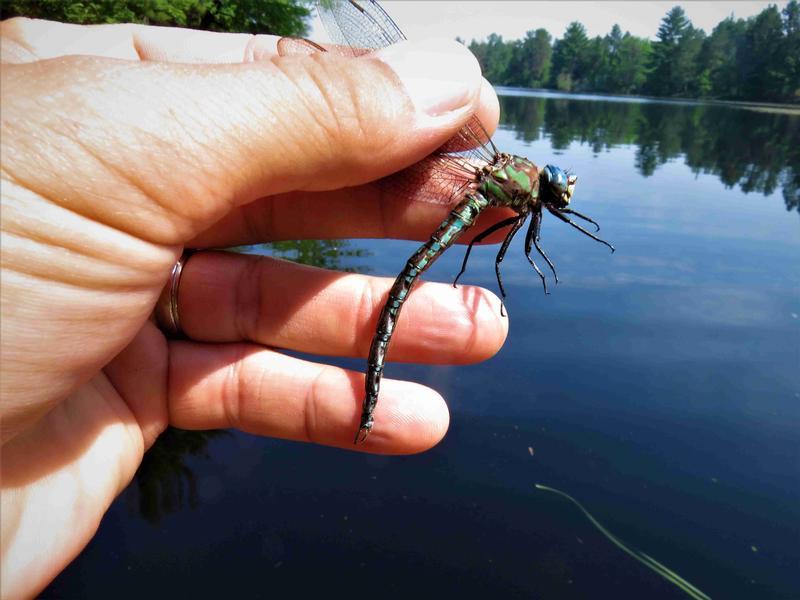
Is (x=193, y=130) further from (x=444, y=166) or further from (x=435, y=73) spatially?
(x=444, y=166)

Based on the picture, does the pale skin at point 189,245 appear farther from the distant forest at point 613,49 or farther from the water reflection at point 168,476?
the distant forest at point 613,49

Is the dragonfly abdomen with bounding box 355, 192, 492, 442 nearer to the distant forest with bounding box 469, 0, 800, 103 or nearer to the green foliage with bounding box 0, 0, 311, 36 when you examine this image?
the green foliage with bounding box 0, 0, 311, 36

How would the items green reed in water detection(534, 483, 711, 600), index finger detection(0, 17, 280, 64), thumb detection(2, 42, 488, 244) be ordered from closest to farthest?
thumb detection(2, 42, 488, 244) < index finger detection(0, 17, 280, 64) < green reed in water detection(534, 483, 711, 600)

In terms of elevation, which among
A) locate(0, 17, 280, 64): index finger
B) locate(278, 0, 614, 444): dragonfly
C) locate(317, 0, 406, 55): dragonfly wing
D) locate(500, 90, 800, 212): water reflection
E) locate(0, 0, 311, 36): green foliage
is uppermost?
locate(0, 0, 311, 36): green foliage

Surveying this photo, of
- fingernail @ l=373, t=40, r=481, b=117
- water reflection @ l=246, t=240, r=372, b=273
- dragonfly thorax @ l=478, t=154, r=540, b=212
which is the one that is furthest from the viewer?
water reflection @ l=246, t=240, r=372, b=273

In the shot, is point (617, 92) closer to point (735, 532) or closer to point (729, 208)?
point (729, 208)

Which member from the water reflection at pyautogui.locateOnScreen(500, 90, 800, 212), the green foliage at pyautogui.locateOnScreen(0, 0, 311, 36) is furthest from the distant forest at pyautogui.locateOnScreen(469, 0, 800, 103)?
the green foliage at pyautogui.locateOnScreen(0, 0, 311, 36)

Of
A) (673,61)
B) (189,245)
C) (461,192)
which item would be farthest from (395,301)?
(673,61)

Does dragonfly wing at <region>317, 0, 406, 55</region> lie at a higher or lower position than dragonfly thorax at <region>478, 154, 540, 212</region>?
higher
